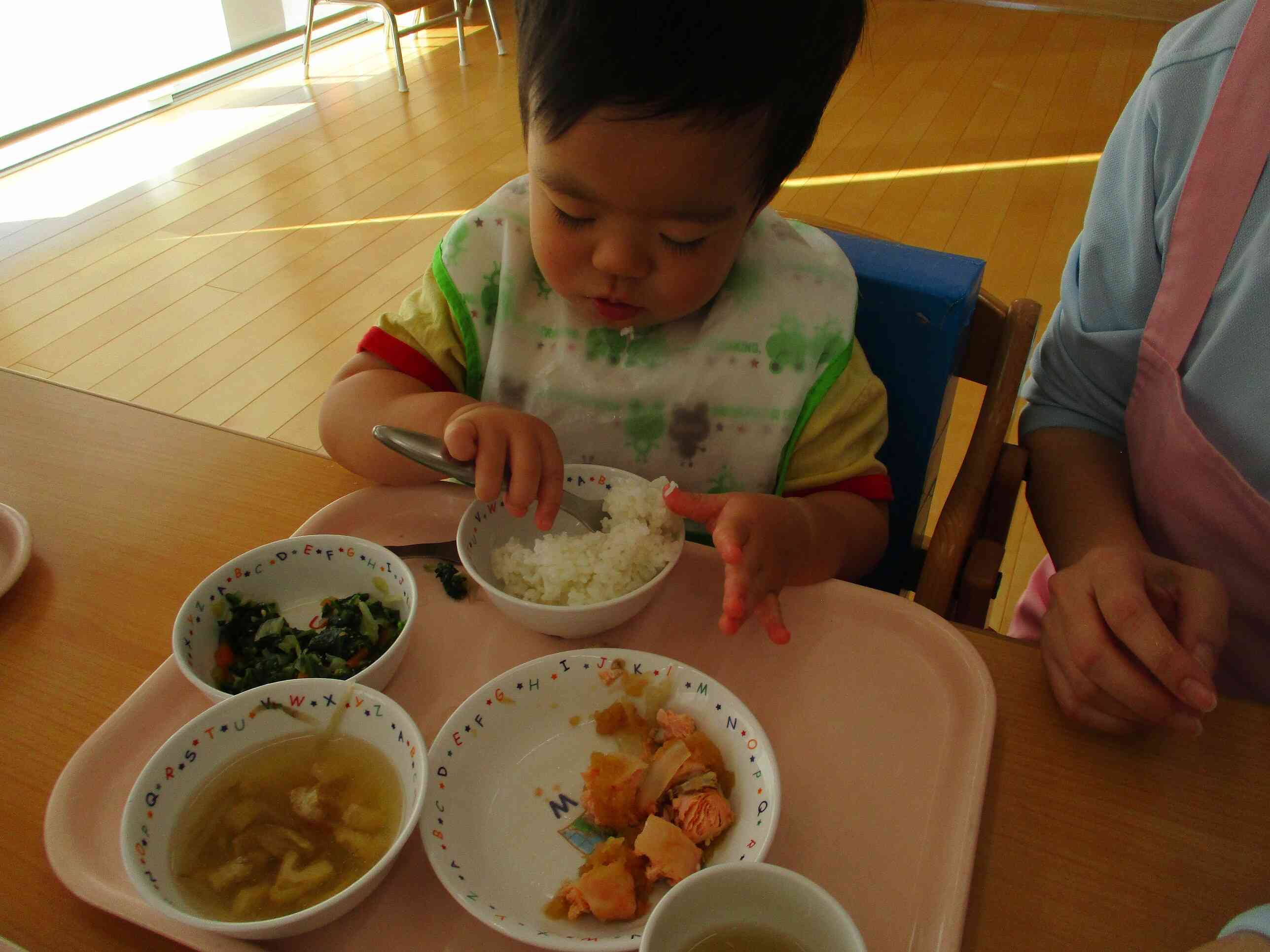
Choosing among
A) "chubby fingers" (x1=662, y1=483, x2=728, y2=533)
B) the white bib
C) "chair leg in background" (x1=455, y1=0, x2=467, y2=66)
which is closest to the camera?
"chubby fingers" (x1=662, y1=483, x2=728, y2=533)

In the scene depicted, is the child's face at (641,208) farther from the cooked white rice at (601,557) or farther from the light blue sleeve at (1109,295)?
the light blue sleeve at (1109,295)

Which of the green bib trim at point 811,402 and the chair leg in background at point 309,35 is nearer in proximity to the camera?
the green bib trim at point 811,402

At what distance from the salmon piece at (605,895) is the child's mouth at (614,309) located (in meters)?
0.59

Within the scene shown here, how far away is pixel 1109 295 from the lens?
1001 millimetres

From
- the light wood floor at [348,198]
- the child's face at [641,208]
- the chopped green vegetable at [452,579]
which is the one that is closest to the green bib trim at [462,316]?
the child's face at [641,208]

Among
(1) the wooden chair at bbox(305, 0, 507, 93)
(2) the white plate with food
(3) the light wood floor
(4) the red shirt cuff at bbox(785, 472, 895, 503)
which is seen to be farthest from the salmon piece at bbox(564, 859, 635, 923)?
(1) the wooden chair at bbox(305, 0, 507, 93)

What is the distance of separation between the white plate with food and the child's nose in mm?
385

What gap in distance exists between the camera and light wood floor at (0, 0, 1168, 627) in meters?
2.74

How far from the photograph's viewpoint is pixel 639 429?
118cm

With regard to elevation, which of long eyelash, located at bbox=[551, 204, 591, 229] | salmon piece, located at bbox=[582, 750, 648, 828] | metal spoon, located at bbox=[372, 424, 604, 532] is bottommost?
salmon piece, located at bbox=[582, 750, 648, 828]

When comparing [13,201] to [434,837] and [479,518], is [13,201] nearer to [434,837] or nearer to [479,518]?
[479,518]

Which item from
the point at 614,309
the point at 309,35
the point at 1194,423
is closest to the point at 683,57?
the point at 614,309

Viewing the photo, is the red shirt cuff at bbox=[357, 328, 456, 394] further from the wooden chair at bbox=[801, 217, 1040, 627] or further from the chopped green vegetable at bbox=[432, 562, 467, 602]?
the wooden chair at bbox=[801, 217, 1040, 627]

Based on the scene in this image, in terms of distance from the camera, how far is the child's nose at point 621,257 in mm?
875
